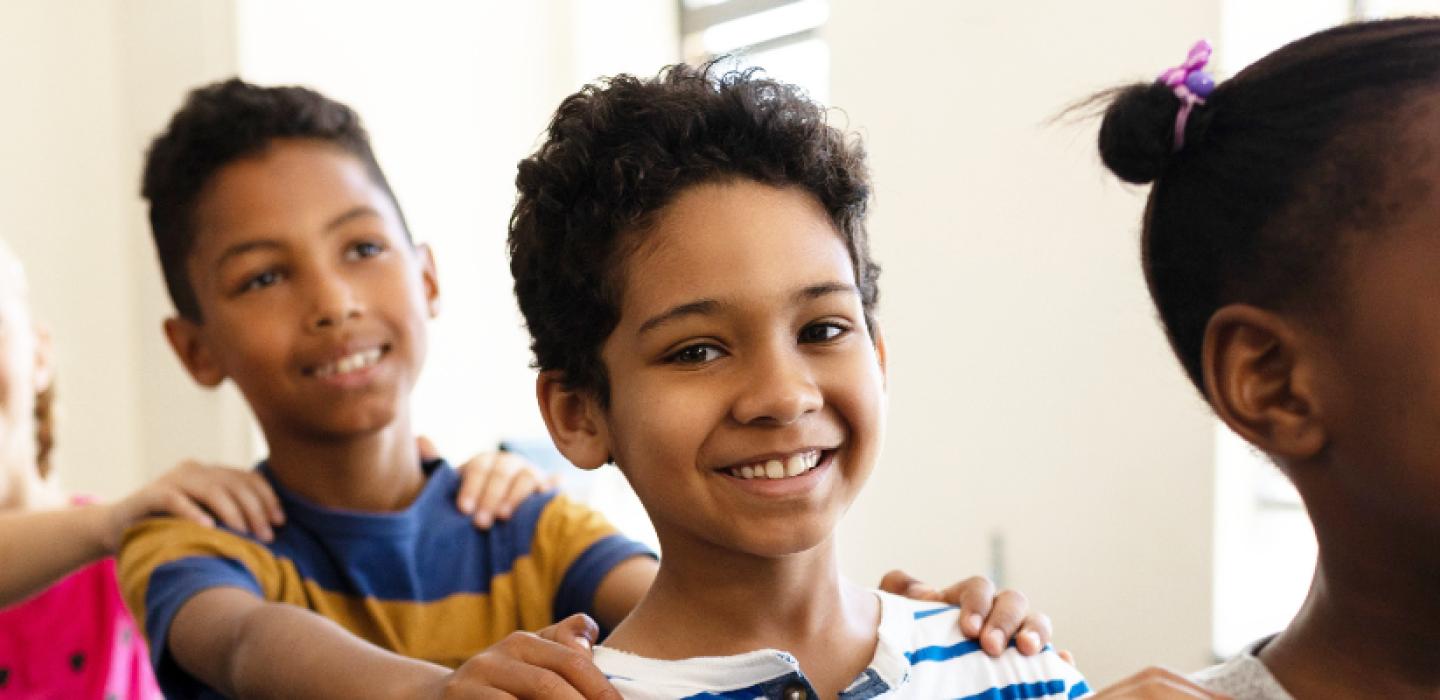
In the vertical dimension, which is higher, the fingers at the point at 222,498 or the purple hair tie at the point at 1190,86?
the purple hair tie at the point at 1190,86

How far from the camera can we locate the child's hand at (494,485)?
5.81 feet

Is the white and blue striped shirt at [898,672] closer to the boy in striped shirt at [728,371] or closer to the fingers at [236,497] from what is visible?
the boy in striped shirt at [728,371]

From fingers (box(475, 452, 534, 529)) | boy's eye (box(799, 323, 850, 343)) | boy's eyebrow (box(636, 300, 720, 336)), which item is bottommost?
fingers (box(475, 452, 534, 529))

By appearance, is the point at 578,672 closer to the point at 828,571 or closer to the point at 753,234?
the point at 828,571

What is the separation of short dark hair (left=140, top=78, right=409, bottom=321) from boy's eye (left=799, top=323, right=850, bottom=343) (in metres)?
0.94

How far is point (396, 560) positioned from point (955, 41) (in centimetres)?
200

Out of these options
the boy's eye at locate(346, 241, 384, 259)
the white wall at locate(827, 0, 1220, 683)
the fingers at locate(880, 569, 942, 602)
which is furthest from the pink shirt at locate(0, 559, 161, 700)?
the white wall at locate(827, 0, 1220, 683)

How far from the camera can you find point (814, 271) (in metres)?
1.12

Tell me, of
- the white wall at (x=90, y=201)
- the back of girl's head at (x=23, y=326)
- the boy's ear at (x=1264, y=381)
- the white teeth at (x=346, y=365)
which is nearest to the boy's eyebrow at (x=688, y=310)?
the boy's ear at (x=1264, y=381)

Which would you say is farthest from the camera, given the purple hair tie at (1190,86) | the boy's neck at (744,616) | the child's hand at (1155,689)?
the boy's neck at (744,616)

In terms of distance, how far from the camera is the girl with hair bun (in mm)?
908

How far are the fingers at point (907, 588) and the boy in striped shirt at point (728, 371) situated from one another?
0.09 metres

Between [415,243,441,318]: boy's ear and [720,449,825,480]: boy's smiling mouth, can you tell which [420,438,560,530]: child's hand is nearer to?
[415,243,441,318]: boy's ear

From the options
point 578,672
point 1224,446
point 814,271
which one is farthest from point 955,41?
point 578,672
